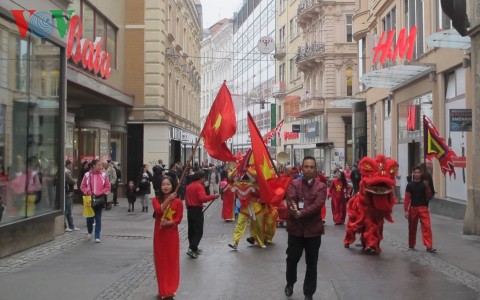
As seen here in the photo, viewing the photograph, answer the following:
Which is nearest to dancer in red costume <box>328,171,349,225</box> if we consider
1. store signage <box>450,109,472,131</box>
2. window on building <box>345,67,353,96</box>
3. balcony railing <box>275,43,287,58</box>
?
store signage <box>450,109,472,131</box>

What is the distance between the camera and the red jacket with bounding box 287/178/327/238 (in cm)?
738

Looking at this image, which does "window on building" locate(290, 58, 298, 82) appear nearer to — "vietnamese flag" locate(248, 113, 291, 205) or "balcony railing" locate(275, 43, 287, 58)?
"balcony railing" locate(275, 43, 287, 58)

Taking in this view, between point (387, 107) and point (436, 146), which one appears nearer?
point (436, 146)

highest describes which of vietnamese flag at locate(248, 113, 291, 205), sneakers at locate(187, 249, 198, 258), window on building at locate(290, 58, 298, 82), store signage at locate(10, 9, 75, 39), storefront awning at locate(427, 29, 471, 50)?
window on building at locate(290, 58, 298, 82)

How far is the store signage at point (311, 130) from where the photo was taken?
4541 centimetres

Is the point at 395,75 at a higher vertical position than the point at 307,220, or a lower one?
higher

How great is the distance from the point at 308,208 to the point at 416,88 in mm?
17018

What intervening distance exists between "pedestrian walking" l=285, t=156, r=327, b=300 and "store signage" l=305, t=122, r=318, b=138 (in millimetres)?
37933

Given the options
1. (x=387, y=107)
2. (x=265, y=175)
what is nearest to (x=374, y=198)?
(x=265, y=175)

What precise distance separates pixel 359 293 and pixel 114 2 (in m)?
19.5

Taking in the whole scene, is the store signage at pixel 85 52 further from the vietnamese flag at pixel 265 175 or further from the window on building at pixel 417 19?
the window on building at pixel 417 19

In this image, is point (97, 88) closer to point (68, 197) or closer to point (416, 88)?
point (68, 197)

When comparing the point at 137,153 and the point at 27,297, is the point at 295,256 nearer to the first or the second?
the point at 27,297

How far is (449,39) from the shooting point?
15.8 meters
